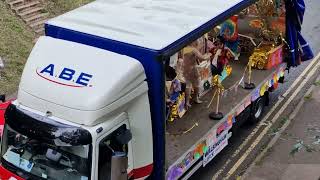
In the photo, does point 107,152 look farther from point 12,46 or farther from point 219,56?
point 12,46

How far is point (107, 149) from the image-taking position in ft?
21.5

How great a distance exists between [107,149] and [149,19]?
2260 millimetres

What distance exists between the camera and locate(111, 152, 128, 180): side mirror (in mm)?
6121

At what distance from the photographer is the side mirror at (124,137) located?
6598mm

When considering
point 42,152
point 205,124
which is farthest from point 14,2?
point 42,152

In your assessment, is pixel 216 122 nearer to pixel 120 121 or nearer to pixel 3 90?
pixel 120 121

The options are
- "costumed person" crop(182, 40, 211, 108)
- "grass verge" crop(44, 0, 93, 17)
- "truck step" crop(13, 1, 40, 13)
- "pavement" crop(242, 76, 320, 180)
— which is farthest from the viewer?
"grass verge" crop(44, 0, 93, 17)

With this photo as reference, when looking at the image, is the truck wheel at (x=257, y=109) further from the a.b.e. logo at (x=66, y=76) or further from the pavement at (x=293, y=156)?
the a.b.e. logo at (x=66, y=76)

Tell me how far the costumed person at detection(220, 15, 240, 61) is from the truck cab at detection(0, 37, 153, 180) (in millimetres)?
4810

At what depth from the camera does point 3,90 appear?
12.5m

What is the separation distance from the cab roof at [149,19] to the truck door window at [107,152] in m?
1.30

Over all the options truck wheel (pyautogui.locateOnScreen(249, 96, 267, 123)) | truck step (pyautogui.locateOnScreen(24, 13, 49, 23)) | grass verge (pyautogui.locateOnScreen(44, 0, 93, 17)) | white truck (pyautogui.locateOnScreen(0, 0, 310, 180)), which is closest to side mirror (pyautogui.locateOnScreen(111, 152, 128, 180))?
white truck (pyautogui.locateOnScreen(0, 0, 310, 180))

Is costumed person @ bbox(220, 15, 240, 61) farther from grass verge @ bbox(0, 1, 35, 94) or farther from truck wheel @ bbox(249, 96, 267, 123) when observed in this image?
grass verge @ bbox(0, 1, 35, 94)

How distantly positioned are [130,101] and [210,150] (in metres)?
2.51
